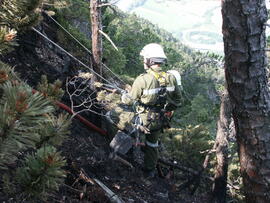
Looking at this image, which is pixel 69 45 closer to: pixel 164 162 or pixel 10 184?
pixel 164 162

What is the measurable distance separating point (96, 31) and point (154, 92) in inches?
71.7

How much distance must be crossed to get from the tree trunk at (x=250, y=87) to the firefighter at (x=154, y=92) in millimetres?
3301

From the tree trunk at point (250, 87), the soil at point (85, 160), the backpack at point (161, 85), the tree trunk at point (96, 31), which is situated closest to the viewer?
the tree trunk at point (250, 87)

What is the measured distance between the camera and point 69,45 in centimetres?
805

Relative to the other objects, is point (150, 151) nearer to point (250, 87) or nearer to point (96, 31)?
point (96, 31)

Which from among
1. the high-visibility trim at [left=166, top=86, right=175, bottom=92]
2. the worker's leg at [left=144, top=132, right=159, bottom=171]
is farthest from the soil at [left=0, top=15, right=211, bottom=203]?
the high-visibility trim at [left=166, top=86, right=175, bottom=92]

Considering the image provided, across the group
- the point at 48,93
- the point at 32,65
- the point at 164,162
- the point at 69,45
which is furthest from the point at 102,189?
the point at 69,45

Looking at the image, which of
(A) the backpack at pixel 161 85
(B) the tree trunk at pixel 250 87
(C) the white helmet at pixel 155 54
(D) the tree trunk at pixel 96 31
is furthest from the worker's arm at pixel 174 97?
(B) the tree trunk at pixel 250 87

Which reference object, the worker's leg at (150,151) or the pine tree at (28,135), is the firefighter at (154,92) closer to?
the worker's leg at (150,151)

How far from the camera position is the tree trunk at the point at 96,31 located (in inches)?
253

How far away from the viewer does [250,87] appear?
2.37 metres

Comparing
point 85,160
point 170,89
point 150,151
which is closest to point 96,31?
point 170,89

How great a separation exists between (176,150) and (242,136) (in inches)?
277

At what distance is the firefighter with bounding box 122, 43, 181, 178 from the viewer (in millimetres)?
5867
